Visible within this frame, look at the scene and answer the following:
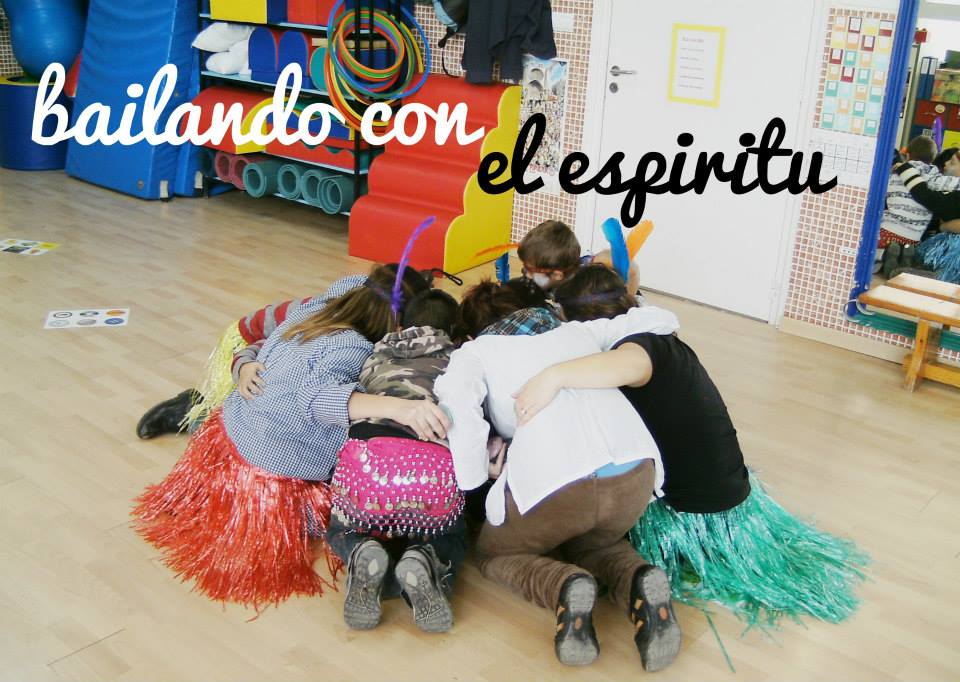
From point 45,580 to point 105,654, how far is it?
0.35 meters

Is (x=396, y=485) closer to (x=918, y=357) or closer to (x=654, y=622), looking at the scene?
(x=654, y=622)

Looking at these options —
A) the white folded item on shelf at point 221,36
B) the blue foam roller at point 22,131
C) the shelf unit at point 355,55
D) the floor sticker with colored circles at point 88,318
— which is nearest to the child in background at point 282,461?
the floor sticker with colored circles at point 88,318

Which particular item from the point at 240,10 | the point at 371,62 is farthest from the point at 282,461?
the point at 240,10

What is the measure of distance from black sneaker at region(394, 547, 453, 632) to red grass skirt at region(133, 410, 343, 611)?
0.32 m

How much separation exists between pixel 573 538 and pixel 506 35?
10.1ft

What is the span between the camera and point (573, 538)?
7.90 feet

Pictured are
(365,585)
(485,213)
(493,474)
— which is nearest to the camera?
(365,585)

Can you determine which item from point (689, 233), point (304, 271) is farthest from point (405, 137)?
point (689, 233)

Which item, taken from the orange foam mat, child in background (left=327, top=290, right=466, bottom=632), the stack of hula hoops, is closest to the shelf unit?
the stack of hula hoops

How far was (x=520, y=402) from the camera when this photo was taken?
2209 millimetres

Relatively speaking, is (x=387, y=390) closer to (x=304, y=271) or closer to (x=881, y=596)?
(x=881, y=596)

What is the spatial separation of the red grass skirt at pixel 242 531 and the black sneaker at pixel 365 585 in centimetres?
22

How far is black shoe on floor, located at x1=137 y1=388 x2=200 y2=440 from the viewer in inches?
124

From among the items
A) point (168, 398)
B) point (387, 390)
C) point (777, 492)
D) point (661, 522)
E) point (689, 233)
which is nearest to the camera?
point (387, 390)
